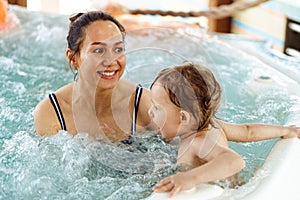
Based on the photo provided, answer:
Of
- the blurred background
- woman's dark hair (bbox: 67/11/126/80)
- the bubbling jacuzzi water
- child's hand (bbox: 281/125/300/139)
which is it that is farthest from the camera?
the blurred background

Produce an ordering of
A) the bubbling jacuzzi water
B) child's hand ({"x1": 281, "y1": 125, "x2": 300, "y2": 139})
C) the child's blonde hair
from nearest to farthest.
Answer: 1. the child's blonde hair
2. the bubbling jacuzzi water
3. child's hand ({"x1": 281, "y1": 125, "x2": 300, "y2": 139})

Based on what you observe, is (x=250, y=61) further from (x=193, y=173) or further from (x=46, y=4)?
(x=46, y=4)

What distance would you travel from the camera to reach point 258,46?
149 inches

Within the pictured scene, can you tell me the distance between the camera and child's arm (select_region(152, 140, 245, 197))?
1756 millimetres

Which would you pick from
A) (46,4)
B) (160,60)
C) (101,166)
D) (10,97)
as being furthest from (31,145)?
(46,4)

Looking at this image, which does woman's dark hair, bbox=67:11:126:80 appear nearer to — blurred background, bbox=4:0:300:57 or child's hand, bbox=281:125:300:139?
child's hand, bbox=281:125:300:139

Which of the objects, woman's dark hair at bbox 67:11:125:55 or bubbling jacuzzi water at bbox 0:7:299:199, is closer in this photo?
bubbling jacuzzi water at bbox 0:7:299:199

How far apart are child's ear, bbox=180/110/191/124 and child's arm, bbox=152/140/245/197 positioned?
14 cm

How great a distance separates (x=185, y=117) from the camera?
200 centimetres

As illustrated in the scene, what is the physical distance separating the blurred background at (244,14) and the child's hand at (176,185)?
2226 millimetres

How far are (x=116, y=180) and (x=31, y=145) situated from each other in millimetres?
478

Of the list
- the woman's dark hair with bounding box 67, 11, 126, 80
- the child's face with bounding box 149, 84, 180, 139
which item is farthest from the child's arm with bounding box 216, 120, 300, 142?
the woman's dark hair with bounding box 67, 11, 126, 80

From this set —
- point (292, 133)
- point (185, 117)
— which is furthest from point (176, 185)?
point (292, 133)

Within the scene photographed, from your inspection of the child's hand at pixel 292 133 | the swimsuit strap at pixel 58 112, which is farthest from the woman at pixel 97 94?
the child's hand at pixel 292 133
